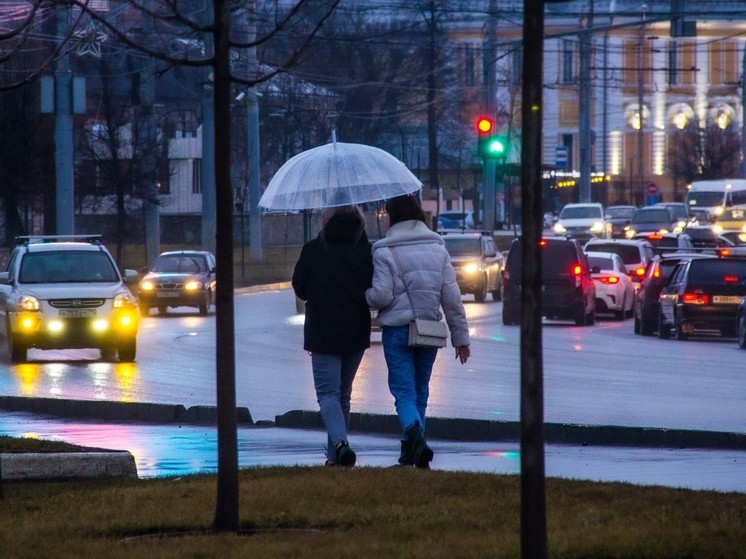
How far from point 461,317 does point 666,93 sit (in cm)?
9352

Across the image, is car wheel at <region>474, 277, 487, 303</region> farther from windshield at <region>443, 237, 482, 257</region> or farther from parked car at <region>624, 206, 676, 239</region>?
parked car at <region>624, 206, 676, 239</region>

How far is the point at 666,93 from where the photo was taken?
101188mm

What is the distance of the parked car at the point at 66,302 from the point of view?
22734 millimetres

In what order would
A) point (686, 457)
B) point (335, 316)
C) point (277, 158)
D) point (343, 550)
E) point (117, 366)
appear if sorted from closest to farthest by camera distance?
point (343, 550)
point (335, 316)
point (686, 457)
point (117, 366)
point (277, 158)

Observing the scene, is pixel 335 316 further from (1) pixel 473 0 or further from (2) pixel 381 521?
(1) pixel 473 0

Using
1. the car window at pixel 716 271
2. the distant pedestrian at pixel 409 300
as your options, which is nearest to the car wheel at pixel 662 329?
the car window at pixel 716 271

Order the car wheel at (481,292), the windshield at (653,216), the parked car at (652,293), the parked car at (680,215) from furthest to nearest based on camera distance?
the parked car at (680,215)
the windshield at (653,216)
the car wheel at (481,292)
the parked car at (652,293)

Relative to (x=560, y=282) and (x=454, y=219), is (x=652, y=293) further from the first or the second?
(x=454, y=219)

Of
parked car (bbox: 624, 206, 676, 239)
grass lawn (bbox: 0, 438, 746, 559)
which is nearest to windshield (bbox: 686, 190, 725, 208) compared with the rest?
parked car (bbox: 624, 206, 676, 239)

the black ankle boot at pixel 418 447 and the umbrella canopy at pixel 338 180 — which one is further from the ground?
the umbrella canopy at pixel 338 180

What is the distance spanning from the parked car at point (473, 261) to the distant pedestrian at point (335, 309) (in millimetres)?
30246

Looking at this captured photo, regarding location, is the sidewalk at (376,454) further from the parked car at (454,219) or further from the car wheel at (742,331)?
the parked car at (454,219)

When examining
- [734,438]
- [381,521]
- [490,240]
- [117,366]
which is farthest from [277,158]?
[381,521]

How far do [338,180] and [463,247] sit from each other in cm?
3082
